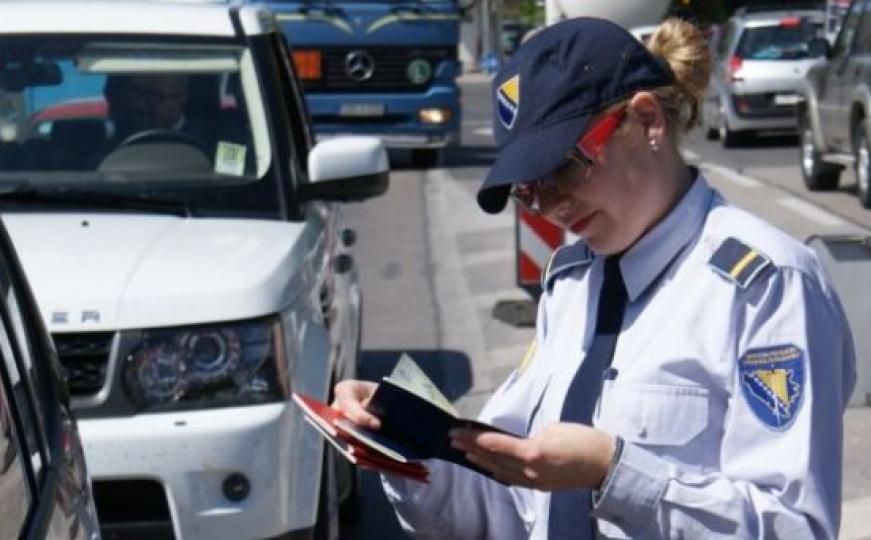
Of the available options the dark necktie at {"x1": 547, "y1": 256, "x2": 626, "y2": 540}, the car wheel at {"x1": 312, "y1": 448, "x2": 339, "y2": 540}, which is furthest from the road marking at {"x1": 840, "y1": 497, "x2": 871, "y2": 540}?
the dark necktie at {"x1": 547, "y1": 256, "x2": 626, "y2": 540}

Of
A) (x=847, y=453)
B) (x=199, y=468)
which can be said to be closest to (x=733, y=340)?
(x=199, y=468)

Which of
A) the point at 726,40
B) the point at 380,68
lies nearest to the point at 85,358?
the point at 380,68

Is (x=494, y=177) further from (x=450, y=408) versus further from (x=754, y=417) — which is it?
(x=754, y=417)

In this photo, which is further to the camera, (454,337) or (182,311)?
(454,337)

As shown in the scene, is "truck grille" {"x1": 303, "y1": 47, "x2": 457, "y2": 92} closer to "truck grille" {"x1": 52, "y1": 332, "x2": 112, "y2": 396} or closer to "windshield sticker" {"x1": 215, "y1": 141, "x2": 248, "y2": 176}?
"windshield sticker" {"x1": 215, "y1": 141, "x2": 248, "y2": 176}

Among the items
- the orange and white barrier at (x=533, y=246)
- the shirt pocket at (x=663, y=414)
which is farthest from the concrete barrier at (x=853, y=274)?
the shirt pocket at (x=663, y=414)

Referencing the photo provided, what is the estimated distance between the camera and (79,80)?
616 centimetres

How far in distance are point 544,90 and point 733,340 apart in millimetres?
428

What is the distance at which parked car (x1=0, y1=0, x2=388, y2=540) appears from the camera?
4.70 metres

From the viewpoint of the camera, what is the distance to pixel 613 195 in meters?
2.45

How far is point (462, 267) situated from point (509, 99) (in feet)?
36.3

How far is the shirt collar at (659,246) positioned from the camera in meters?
2.48

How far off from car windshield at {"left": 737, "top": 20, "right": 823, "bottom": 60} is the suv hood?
62.9ft

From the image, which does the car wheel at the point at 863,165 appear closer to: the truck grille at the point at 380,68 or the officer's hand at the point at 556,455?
the truck grille at the point at 380,68
